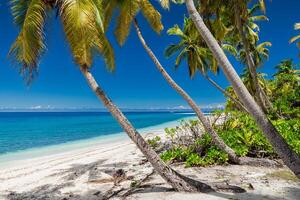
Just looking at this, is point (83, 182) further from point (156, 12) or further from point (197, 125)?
point (156, 12)

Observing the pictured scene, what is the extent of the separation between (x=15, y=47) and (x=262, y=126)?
6.10 meters

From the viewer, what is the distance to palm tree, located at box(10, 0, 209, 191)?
286 inches

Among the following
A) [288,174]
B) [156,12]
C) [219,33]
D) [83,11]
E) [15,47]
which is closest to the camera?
[83,11]

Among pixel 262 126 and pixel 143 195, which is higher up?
pixel 262 126

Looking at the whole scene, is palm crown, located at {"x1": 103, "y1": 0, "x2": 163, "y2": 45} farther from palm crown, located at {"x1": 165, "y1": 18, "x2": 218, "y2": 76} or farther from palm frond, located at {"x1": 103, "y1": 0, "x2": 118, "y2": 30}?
palm crown, located at {"x1": 165, "y1": 18, "x2": 218, "y2": 76}

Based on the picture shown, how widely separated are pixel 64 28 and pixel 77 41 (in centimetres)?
63

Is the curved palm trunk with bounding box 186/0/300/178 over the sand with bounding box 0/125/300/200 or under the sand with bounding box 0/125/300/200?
over

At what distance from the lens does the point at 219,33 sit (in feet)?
51.3

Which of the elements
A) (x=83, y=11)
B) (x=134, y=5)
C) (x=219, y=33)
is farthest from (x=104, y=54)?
(x=219, y=33)

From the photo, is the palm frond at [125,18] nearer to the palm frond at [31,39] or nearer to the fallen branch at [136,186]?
the palm frond at [31,39]

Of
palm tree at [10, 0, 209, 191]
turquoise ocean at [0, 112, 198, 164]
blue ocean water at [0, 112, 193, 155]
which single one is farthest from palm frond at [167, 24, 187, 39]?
blue ocean water at [0, 112, 193, 155]

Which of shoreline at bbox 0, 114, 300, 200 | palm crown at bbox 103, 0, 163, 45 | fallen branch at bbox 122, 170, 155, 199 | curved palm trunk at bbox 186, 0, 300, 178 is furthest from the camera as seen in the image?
palm crown at bbox 103, 0, 163, 45

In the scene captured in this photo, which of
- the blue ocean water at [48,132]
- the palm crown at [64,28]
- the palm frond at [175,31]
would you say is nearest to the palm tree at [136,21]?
the palm crown at [64,28]

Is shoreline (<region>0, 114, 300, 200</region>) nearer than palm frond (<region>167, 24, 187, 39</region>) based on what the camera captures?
Yes
